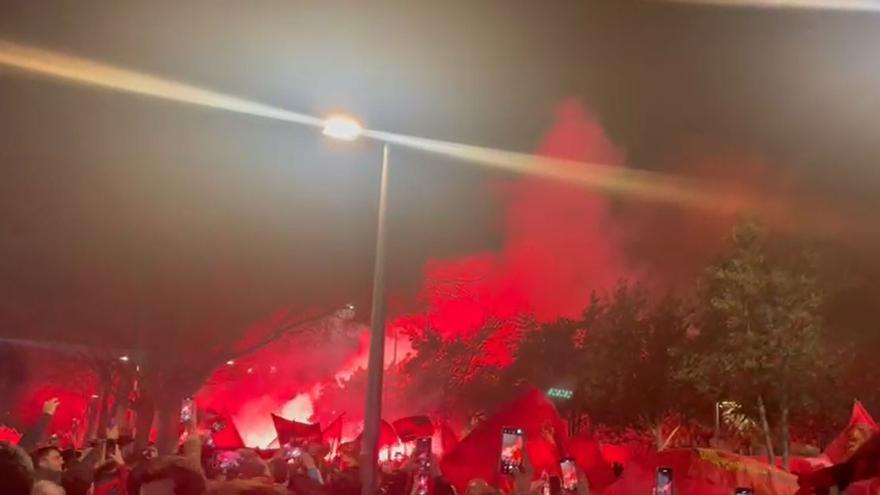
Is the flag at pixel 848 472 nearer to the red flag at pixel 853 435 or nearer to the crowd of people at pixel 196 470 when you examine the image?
the red flag at pixel 853 435

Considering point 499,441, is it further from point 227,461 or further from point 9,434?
point 9,434

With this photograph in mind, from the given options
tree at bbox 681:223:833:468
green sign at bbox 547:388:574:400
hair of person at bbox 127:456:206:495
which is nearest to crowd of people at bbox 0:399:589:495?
hair of person at bbox 127:456:206:495

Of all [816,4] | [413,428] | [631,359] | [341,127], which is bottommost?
[413,428]

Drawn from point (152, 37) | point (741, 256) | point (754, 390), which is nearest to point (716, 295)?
point (741, 256)

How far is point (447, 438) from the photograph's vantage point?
22.2 feet

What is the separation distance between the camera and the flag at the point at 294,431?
264 inches

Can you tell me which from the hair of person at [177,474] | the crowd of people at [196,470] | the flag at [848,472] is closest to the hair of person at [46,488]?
the crowd of people at [196,470]

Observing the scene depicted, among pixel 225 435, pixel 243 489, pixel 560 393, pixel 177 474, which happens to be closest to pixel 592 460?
pixel 560 393

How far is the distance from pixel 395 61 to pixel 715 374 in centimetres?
328

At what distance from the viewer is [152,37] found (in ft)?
18.1

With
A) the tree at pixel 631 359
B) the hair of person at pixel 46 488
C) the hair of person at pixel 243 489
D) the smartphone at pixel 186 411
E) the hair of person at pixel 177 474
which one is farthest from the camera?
the smartphone at pixel 186 411

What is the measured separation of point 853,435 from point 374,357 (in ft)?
11.2

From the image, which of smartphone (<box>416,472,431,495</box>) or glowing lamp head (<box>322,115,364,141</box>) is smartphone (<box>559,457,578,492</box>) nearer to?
smartphone (<box>416,472,431,495</box>)

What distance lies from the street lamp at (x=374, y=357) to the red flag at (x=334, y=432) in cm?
180
